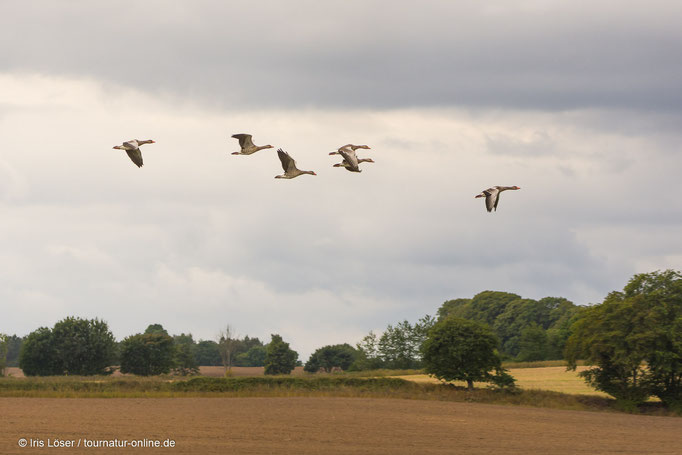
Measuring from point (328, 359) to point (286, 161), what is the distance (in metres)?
115

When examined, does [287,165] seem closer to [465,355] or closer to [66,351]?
[465,355]

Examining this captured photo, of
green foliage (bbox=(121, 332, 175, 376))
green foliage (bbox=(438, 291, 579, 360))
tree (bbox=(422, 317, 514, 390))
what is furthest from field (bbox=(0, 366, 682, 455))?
green foliage (bbox=(438, 291, 579, 360))

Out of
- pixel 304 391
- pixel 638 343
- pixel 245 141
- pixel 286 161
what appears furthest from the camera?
pixel 304 391

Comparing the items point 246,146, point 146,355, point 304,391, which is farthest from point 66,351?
point 246,146

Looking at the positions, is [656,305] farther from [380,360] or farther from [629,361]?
[380,360]

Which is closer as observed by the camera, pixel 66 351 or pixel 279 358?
pixel 66 351

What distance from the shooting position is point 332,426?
49469 millimetres

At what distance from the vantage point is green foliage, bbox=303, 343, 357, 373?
147 m

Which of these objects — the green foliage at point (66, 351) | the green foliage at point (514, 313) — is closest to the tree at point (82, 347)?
the green foliage at point (66, 351)

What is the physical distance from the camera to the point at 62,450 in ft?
125

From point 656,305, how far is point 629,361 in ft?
17.9

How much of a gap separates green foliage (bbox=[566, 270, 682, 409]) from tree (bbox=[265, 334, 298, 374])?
235 feet

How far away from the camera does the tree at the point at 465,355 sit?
70188 millimetres

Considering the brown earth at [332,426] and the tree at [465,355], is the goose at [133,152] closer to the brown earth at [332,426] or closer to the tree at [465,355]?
the brown earth at [332,426]
